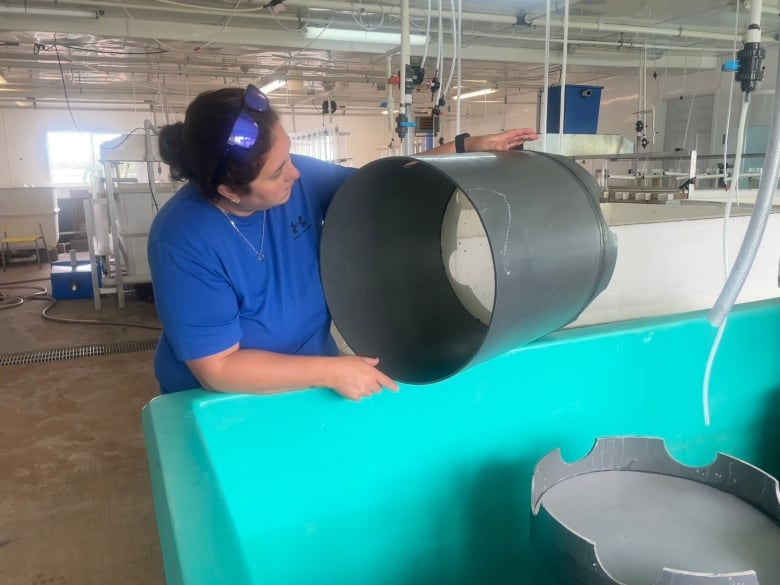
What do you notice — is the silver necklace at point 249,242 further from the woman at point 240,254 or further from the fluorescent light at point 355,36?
the fluorescent light at point 355,36

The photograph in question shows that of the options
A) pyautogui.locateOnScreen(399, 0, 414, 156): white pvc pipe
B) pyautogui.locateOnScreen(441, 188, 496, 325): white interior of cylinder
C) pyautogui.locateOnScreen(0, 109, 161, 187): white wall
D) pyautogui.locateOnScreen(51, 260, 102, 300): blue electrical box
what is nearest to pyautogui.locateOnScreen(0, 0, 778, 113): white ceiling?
pyautogui.locateOnScreen(399, 0, 414, 156): white pvc pipe

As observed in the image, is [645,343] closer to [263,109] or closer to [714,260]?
[714,260]

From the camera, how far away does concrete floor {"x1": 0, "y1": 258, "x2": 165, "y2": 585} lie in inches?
68.0

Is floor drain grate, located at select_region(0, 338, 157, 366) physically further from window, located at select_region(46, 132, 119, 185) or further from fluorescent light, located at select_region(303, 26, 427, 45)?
window, located at select_region(46, 132, 119, 185)

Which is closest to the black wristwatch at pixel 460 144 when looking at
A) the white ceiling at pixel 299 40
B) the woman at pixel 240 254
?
the woman at pixel 240 254

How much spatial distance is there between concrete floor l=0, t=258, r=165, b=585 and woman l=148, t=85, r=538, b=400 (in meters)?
1.09

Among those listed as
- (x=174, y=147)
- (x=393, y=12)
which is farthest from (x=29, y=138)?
(x=174, y=147)

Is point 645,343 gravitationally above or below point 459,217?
below

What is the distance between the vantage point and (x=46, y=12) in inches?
146

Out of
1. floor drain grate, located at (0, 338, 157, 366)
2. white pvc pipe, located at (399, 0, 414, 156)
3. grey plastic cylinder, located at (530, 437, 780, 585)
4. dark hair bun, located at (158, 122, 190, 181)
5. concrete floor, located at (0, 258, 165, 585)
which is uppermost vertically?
white pvc pipe, located at (399, 0, 414, 156)

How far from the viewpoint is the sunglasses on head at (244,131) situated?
812mm

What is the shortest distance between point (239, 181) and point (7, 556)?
1586 mm

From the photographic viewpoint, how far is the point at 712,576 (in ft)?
2.06

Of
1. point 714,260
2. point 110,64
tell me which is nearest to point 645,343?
point 714,260
